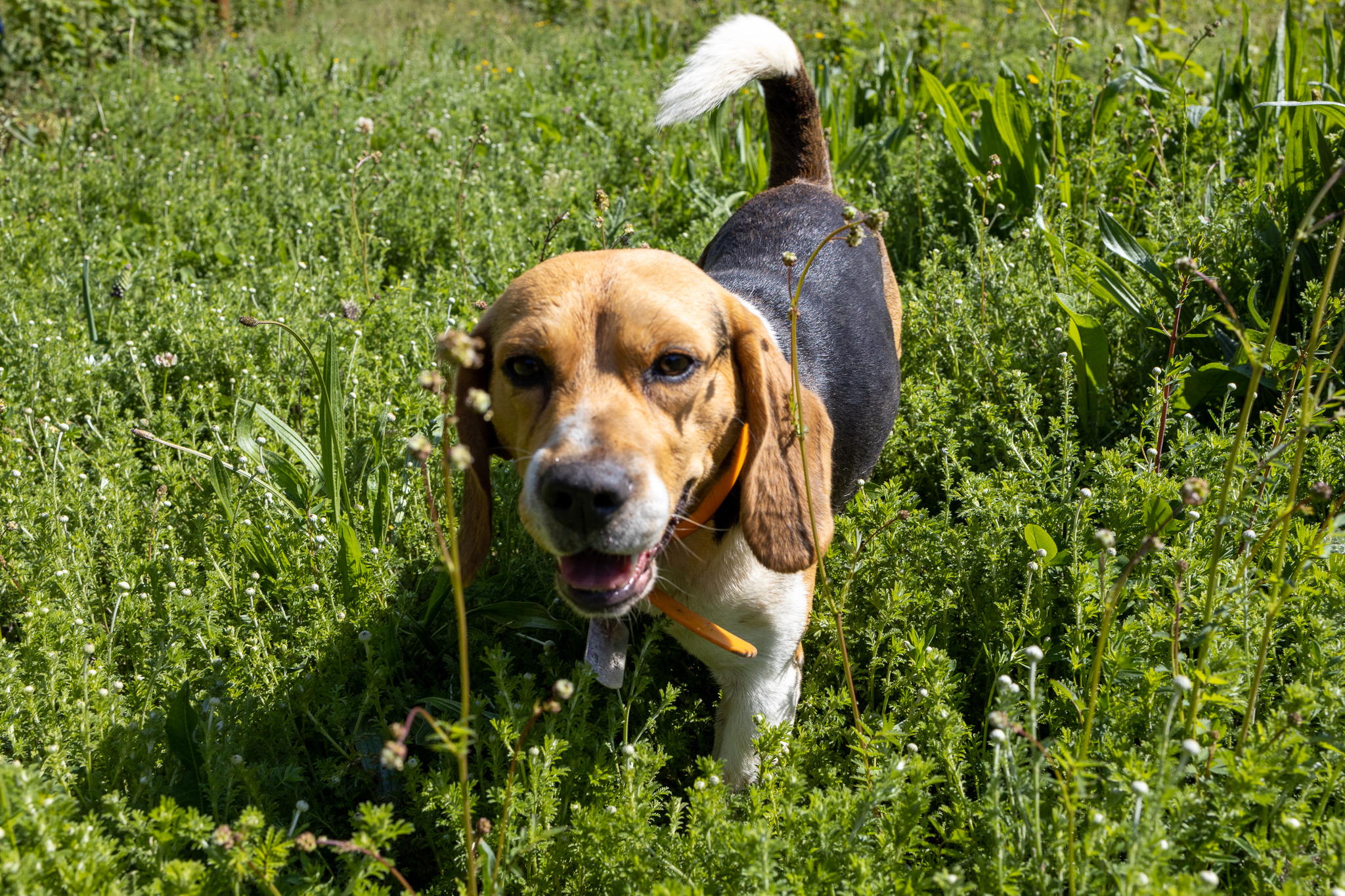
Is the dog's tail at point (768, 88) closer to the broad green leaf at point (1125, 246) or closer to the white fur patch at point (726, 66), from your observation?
the white fur patch at point (726, 66)

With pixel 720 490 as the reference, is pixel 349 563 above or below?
below

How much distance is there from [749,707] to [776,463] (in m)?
0.63

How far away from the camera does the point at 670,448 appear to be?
2213 mm

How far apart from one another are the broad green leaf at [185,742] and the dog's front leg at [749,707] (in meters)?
1.24

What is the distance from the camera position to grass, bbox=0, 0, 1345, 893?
181 cm

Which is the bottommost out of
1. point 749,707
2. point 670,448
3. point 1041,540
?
point 749,707

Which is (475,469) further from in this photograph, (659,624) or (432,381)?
(432,381)

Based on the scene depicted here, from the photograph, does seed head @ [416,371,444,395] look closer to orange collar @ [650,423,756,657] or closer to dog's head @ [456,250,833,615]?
dog's head @ [456,250,833,615]

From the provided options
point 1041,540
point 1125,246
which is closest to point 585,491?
point 1041,540

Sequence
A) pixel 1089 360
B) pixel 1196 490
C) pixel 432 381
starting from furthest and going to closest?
pixel 1089 360 → pixel 1196 490 → pixel 432 381

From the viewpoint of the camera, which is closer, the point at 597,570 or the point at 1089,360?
the point at 597,570

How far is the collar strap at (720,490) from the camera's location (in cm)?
249

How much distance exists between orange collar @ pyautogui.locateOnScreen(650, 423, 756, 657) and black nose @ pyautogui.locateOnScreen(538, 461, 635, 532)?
1.29 ft

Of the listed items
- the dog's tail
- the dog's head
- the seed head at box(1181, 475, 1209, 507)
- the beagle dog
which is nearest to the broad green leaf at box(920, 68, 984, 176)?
the dog's tail
